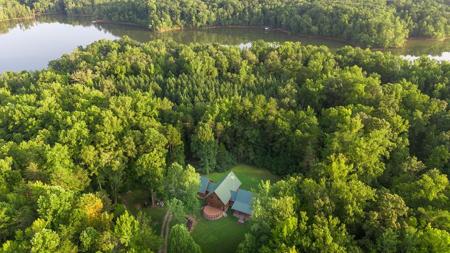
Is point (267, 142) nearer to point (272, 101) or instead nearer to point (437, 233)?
Result: point (272, 101)

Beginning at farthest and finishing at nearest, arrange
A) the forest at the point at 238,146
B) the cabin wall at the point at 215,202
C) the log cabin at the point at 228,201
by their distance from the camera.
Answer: the cabin wall at the point at 215,202
the log cabin at the point at 228,201
the forest at the point at 238,146

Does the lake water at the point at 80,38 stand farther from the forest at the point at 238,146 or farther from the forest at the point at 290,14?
the forest at the point at 238,146

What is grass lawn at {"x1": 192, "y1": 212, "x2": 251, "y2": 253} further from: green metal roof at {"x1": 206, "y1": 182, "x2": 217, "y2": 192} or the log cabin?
green metal roof at {"x1": 206, "y1": 182, "x2": 217, "y2": 192}

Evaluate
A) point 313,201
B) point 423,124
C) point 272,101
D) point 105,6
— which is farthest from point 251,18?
point 313,201

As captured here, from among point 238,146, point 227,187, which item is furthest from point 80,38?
point 227,187

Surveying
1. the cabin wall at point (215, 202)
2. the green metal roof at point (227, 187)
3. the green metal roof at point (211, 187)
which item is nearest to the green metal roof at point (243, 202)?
the green metal roof at point (227, 187)
